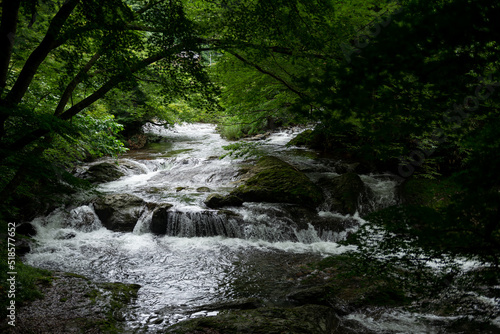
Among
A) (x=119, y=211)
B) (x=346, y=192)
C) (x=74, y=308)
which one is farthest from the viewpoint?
(x=346, y=192)

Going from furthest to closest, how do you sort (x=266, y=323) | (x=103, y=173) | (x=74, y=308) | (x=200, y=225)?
(x=103, y=173) < (x=200, y=225) < (x=74, y=308) < (x=266, y=323)

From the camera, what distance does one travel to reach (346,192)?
8.59m

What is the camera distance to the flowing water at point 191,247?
5.01 meters

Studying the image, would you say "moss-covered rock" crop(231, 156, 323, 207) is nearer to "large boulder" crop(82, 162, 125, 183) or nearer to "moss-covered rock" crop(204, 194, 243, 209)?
"moss-covered rock" crop(204, 194, 243, 209)

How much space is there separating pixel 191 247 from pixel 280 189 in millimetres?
3472

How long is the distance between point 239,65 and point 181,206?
4.96 m

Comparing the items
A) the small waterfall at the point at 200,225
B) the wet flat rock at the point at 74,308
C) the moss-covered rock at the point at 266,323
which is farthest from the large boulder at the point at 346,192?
the wet flat rock at the point at 74,308

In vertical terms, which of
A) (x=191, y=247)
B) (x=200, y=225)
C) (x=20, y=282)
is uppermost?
(x=20, y=282)

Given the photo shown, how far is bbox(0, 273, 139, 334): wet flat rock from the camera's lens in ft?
10.8

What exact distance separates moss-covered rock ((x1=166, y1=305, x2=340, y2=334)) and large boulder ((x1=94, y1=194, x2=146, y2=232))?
16.9 feet

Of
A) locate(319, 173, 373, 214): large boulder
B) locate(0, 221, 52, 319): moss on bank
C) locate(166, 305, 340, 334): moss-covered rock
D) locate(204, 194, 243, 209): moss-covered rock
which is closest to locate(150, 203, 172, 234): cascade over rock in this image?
locate(204, 194, 243, 209): moss-covered rock

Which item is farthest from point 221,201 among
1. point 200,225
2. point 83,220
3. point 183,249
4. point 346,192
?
point 83,220

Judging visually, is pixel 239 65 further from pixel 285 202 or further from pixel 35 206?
pixel 35 206

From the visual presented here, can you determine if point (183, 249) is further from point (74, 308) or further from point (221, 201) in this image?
point (74, 308)
